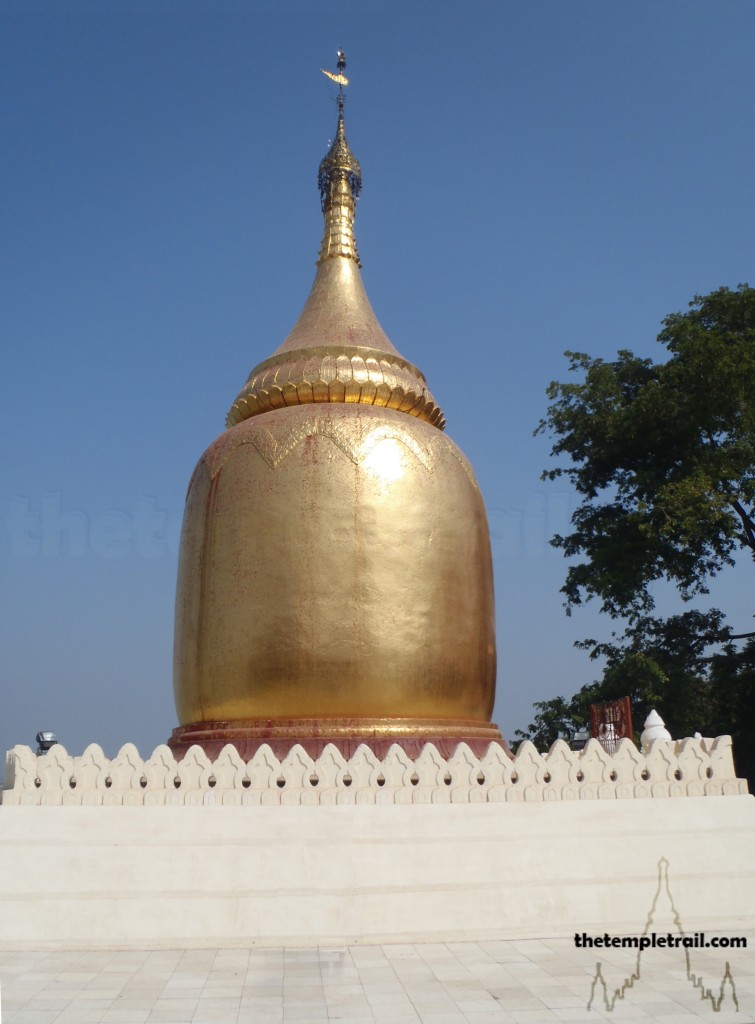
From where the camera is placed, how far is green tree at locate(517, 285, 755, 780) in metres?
19.0

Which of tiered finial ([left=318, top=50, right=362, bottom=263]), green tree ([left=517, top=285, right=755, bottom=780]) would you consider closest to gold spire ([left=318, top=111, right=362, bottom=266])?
tiered finial ([left=318, top=50, right=362, bottom=263])

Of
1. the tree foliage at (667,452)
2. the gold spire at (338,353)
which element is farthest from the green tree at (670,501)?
the gold spire at (338,353)

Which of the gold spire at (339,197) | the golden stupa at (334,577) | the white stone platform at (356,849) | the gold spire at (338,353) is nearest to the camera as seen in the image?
the white stone platform at (356,849)

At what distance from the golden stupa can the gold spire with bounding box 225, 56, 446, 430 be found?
0.04 metres

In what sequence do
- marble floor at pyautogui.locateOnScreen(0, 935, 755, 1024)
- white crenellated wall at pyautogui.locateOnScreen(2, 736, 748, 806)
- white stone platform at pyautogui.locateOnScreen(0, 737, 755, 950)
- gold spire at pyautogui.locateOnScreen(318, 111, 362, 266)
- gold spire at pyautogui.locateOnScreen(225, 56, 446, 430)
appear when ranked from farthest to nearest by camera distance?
gold spire at pyautogui.locateOnScreen(318, 111, 362, 266), gold spire at pyautogui.locateOnScreen(225, 56, 446, 430), white crenellated wall at pyautogui.locateOnScreen(2, 736, 748, 806), white stone platform at pyautogui.locateOnScreen(0, 737, 755, 950), marble floor at pyautogui.locateOnScreen(0, 935, 755, 1024)

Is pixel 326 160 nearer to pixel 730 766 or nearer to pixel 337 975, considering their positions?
pixel 730 766

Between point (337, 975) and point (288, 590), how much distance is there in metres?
5.06

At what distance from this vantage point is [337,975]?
6730mm


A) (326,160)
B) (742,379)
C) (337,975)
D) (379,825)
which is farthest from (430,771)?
(742,379)

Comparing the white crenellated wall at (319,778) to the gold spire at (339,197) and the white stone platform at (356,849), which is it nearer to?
the white stone platform at (356,849)

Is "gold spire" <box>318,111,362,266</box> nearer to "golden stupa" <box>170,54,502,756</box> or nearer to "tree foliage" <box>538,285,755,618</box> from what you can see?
"golden stupa" <box>170,54,502,756</box>

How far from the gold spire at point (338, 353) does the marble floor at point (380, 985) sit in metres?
A: 7.80

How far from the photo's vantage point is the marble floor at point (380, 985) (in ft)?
18.7

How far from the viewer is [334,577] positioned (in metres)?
10.9
